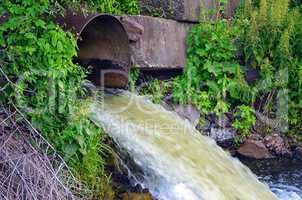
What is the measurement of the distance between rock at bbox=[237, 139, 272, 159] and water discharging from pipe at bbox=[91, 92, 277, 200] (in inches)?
42.1

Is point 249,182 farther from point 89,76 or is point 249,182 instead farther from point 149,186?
point 89,76

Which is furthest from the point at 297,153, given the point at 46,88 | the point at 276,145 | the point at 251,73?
the point at 46,88

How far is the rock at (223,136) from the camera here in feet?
18.9

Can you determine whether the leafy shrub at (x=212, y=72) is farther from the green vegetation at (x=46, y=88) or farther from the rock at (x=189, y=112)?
the green vegetation at (x=46, y=88)

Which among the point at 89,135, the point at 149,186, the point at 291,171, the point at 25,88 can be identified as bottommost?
the point at 291,171

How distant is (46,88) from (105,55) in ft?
5.47

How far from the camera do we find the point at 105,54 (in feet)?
16.3

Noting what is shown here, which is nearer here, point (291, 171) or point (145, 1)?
point (291, 171)

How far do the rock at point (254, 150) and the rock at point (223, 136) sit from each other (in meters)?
0.22

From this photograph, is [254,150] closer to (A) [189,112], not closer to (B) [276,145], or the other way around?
(B) [276,145]

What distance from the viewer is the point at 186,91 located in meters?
5.71

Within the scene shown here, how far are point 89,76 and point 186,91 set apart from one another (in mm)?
1261

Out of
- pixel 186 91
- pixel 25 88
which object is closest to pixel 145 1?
pixel 186 91

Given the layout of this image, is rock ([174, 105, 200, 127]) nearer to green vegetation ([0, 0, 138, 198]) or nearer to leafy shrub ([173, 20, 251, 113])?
leafy shrub ([173, 20, 251, 113])
